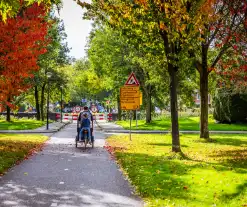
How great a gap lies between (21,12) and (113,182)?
9366mm

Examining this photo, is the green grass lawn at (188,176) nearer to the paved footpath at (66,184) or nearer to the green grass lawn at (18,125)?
the paved footpath at (66,184)

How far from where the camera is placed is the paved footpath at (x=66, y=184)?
721 centimetres

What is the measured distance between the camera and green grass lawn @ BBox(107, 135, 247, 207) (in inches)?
297

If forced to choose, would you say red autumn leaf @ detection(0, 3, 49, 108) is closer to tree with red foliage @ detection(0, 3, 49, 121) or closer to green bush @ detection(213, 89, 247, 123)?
tree with red foliage @ detection(0, 3, 49, 121)

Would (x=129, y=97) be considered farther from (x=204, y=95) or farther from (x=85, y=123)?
(x=85, y=123)

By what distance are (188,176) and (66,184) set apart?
3088 mm

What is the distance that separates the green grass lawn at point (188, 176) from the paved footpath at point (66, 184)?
474mm

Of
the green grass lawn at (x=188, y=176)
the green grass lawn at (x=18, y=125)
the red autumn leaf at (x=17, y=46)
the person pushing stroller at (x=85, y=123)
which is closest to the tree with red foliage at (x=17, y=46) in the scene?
the red autumn leaf at (x=17, y=46)

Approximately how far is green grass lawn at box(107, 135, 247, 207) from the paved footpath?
1.55 feet

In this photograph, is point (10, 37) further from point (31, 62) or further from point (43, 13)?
point (43, 13)

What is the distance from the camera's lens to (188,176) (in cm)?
986

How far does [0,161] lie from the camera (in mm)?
12023

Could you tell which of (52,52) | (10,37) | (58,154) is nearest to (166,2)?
(10,37)

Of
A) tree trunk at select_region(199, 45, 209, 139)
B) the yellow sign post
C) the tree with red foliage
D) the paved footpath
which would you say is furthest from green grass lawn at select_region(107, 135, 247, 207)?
the yellow sign post
